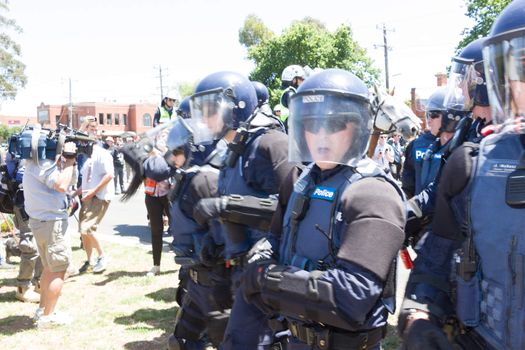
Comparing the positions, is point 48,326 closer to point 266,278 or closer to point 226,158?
point 226,158

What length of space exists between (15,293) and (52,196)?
7.01 ft

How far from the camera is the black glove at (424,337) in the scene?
1.76 metres

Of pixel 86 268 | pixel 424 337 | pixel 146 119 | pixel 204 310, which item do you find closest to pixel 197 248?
pixel 204 310

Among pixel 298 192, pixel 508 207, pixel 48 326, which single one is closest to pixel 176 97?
pixel 48 326

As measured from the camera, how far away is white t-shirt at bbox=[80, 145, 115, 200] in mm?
7566

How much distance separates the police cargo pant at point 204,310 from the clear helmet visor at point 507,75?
2230 millimetres

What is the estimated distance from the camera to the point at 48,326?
17.9 feet

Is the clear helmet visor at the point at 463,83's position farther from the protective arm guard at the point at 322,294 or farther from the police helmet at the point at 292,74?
the police helmet at the point at 292,74

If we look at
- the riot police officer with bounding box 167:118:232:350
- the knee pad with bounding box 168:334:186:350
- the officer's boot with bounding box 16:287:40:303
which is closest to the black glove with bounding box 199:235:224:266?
the riot police officer with bounding box 167:118:232:350

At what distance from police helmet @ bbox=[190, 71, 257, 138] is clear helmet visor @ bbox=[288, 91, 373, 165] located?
1428 millimetres

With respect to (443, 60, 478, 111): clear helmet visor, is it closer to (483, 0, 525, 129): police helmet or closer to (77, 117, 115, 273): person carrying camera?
(483, 0, 525, 129): police helmet

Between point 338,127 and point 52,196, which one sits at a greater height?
point 338,127

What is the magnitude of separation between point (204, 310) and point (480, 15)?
26336mm

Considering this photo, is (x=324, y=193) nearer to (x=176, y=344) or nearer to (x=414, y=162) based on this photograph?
(x=176, y=344)
